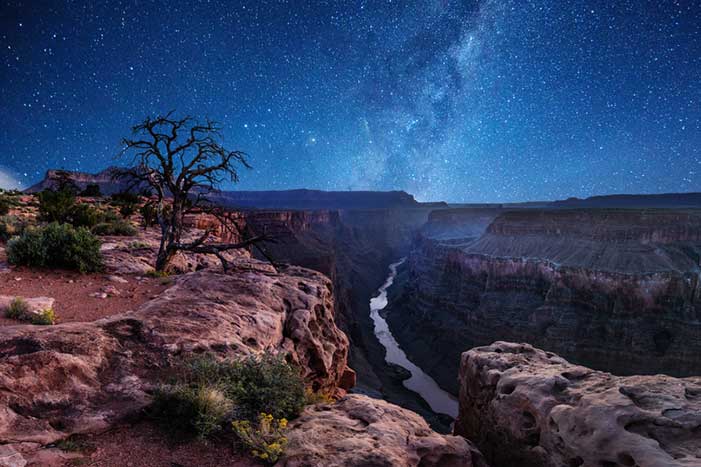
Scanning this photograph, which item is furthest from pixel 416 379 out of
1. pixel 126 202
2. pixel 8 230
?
pixel 8 230

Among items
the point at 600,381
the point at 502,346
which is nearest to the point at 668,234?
the point at 502,346

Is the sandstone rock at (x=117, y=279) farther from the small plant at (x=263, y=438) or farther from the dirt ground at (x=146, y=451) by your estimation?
the small plant at (x=263, y=438)

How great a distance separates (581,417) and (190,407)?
211 inches

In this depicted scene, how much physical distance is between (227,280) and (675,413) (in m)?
9.01

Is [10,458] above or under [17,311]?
under

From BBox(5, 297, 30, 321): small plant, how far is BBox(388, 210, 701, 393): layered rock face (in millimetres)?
32580

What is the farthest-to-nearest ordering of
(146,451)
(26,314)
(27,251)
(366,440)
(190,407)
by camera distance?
(27,251)
(26,314)
(366,440)
(190,407)
(146,451)

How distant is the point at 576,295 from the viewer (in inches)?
1293

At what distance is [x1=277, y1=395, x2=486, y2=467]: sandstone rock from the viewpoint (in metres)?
3.94

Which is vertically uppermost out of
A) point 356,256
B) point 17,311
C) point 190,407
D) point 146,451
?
point 17,311

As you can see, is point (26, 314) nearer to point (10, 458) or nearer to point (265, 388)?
point (10, 458)

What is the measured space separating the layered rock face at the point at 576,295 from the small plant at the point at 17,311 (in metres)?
32.6

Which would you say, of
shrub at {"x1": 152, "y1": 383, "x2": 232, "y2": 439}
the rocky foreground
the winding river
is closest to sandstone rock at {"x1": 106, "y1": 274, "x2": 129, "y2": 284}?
the rocky foreground

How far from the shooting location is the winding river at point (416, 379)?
2942 centimetres
